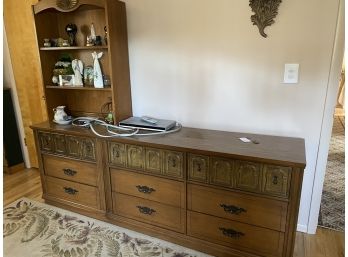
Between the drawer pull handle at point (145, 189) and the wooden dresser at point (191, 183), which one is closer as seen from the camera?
the wooden dresser at point (191, 183)

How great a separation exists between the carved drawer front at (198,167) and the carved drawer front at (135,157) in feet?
1.13

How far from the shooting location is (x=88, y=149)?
2.05 metres

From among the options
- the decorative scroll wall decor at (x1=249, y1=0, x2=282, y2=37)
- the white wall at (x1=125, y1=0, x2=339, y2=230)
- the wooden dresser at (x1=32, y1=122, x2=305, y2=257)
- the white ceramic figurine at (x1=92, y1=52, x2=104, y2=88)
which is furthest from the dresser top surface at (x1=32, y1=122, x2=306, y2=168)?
the decorative scroll wall decor at (x1=249, y1=0, x2=282, y2=37)

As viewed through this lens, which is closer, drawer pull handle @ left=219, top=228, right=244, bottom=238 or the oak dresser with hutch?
the oak dresser with hutch

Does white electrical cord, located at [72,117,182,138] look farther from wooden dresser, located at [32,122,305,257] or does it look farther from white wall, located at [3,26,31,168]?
white wall, located at [3,26,31,168]

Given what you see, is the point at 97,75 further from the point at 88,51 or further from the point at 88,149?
the point at 88,149

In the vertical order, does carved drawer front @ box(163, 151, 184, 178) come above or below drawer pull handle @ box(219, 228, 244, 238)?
above

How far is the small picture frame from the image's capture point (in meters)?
2.27

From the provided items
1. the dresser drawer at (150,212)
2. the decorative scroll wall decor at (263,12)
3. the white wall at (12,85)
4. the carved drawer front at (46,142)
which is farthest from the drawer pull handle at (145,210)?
the white wall at (12,85)

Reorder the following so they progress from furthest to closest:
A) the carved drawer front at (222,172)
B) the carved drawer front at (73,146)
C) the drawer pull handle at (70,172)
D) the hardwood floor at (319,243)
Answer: the drawer pull handle at (70,172) < the carved drawer front at (73,146) < the hardwood floor at (319,243) < the carved drawer front at (222,172)

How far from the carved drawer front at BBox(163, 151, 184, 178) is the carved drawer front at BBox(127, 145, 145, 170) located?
0.17m

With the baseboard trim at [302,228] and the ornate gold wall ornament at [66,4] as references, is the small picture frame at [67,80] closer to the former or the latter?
the ornate gold wall ornament at [66,4]

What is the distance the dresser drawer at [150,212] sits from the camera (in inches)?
73.7

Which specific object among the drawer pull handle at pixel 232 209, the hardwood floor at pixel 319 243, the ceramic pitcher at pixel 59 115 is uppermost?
the ceramic pitcher at pixel 59 115
